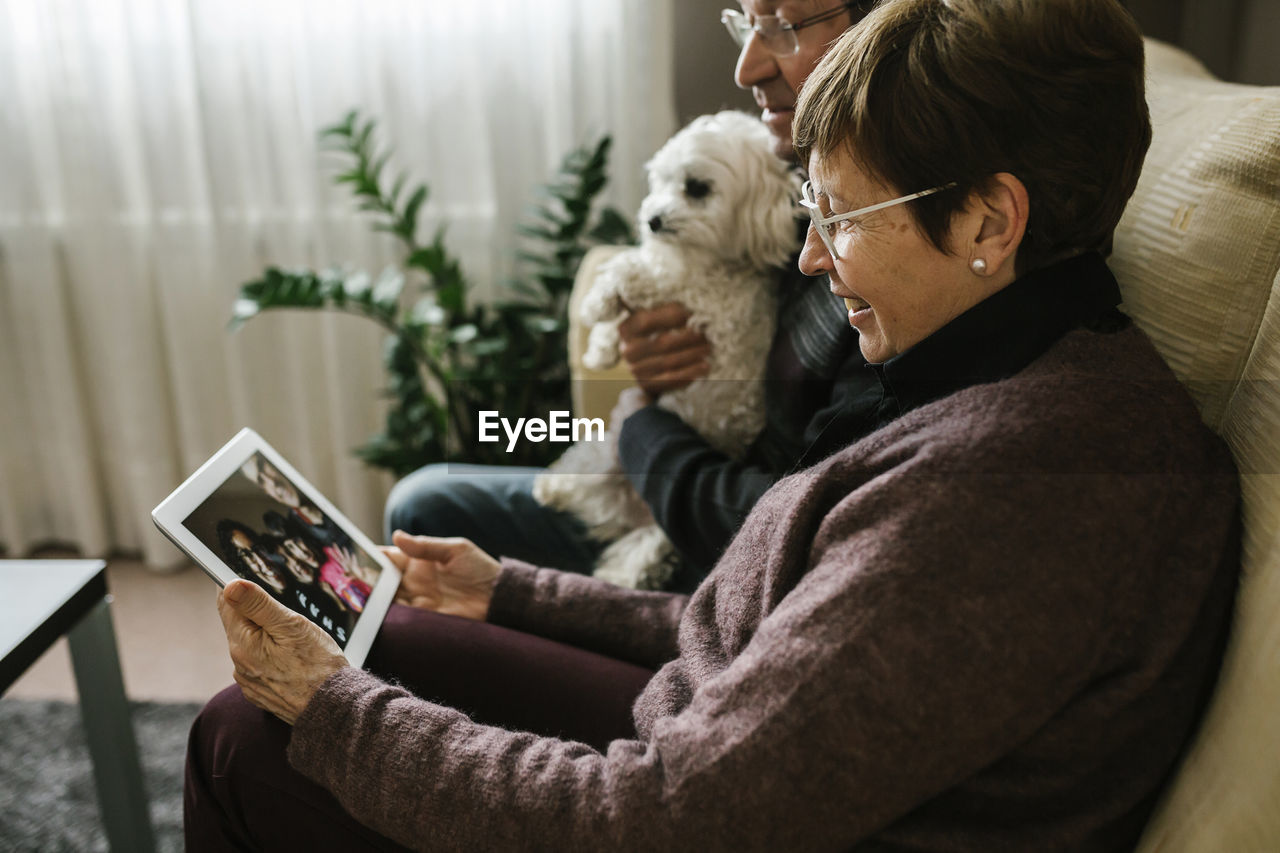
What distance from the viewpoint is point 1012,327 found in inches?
27.1

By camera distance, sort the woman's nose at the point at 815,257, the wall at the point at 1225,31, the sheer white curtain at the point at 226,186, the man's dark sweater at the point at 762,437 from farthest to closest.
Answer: the sheer white curtain at the point at 226,186 → the wall at the point at 1225,31 → the man's dark sweater at the point at 762,437 → the woman's nose at the point at 815,257

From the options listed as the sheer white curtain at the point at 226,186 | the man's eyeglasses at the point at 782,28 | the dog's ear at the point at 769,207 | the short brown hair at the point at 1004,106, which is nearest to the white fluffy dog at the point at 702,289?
the dog's ear at the point at 769,207

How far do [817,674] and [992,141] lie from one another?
0.38m

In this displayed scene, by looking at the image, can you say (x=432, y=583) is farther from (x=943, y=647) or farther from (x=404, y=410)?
(x=404, y=410)

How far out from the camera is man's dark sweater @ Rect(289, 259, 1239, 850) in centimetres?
58

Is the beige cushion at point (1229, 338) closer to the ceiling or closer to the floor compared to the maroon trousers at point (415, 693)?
closer to the ceiling

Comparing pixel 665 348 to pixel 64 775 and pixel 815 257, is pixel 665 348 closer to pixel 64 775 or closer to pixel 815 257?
pixel 815 257

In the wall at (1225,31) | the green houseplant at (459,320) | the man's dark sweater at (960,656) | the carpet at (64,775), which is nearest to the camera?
the man's dark sweater at (960,656)

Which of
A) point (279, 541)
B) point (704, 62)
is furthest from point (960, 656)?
point (704, 62)

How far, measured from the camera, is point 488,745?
0.72 metres

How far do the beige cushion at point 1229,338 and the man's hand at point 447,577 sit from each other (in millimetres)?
693

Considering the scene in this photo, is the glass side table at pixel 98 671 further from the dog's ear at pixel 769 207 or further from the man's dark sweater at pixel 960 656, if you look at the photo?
the dog's ear at pixel 769 207

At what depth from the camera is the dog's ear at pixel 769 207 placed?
4.05 ft

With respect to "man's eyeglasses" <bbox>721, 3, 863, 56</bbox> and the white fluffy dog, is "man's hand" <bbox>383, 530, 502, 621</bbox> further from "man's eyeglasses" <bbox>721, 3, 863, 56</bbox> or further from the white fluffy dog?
"man's eyeglasses" <bbox>721, 3, 863, 56</bbox>
